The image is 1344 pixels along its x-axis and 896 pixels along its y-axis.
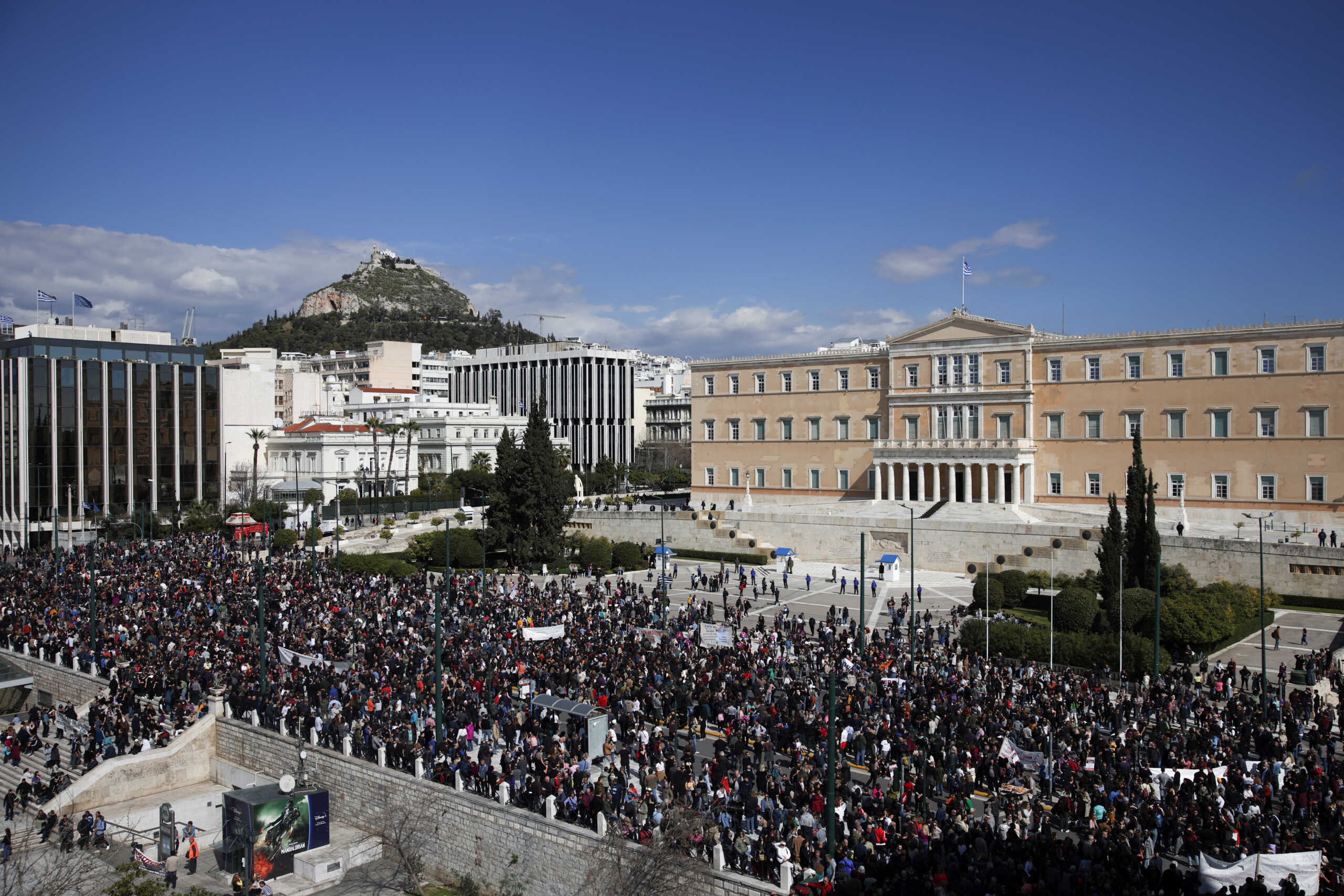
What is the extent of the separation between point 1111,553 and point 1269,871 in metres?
21.4

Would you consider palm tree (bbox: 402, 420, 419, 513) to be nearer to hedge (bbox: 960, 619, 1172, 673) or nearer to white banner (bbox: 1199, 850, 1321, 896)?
hedge (bbox: 960, 619, 1172, 673)

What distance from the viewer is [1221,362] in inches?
1928

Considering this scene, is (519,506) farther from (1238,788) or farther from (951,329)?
(1238,788)

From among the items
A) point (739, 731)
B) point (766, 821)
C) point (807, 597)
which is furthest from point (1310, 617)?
point (766, 821)

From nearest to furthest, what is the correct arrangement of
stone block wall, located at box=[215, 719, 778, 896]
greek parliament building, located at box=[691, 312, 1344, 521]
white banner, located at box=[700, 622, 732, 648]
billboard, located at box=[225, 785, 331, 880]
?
stone block wall, located at box=[215, 719, 778, 896] → billboard, located at box=[225, 785, 331, 880] → white banner, located at box=[700, 622, 732, 648] → greek parliament building, located at box=[691, 312, 1344, 521]

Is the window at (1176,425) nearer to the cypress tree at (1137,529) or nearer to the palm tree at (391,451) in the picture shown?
the cypress tree at (1137,529)

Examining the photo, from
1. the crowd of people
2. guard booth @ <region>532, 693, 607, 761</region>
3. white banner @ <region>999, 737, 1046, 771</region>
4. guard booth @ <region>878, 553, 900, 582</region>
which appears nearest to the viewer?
the crowd of people

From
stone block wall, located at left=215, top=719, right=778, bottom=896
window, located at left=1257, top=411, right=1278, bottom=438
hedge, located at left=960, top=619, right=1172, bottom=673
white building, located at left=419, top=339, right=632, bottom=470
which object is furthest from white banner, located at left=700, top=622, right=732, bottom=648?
white building, located at left=419, top=339, right=632, bottom=470

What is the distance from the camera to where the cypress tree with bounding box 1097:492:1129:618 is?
111 ft

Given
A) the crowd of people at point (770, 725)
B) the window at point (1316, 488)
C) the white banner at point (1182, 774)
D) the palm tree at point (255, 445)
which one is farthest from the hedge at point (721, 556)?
the palm tree at point (255, 445)

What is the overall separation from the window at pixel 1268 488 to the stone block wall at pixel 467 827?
137ft

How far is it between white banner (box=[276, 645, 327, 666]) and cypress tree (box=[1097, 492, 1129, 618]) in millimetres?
25251

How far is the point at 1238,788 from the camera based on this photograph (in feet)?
56.7

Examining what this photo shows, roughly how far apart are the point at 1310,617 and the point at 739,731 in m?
27.2
